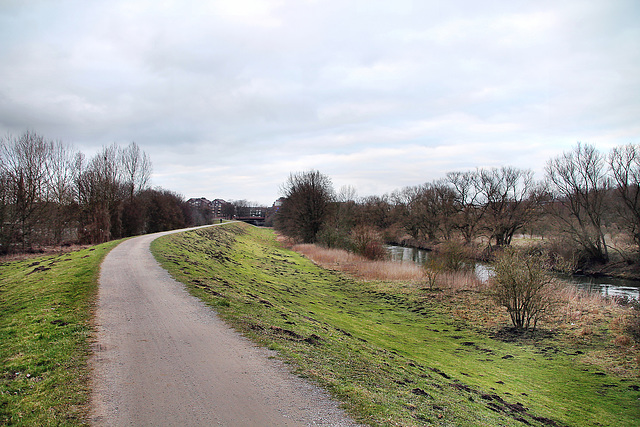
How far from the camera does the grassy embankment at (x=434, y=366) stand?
17.7 feet

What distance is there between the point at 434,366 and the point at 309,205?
38932 mm

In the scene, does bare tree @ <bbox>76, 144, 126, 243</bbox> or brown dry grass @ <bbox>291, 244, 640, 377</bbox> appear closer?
brown dry grass @ <bbox>291, 244, 640, 377</bbox>

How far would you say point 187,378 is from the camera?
204 inches

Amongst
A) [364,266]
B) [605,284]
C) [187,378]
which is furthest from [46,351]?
[605,284]

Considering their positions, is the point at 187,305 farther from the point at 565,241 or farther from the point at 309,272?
the point at 565,241

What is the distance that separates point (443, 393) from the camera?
6.27 metres

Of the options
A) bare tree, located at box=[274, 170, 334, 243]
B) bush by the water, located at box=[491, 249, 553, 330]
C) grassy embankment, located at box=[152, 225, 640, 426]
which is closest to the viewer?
grassy embankment, located at box=[152, 225, 640, 426]

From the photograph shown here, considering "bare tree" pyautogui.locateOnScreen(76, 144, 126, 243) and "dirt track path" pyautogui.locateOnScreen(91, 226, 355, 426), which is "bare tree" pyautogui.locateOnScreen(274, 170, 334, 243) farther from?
"dirt track path" pyautogui.locateOnScreen(91, 226, 355, 426)

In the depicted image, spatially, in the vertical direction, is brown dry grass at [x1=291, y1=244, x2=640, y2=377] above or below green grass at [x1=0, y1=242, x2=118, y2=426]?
below

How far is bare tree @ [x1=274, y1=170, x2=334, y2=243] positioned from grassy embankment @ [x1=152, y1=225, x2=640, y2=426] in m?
31.2

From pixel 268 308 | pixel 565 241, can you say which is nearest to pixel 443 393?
pixel 268 308

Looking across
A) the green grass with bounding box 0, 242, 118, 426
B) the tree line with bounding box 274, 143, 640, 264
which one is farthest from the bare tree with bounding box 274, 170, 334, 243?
the green grass with bounding box 0, 242, 118, 426

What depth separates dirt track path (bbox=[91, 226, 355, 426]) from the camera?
4.20 metres

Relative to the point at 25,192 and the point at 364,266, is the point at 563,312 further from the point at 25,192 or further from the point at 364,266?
the point at 25,192
